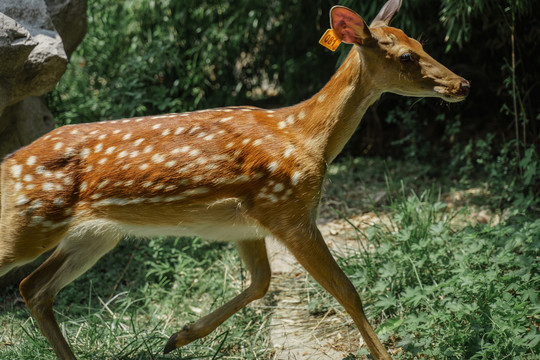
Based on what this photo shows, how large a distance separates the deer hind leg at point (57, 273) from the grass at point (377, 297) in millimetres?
212

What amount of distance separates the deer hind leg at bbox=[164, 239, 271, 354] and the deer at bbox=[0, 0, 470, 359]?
0.34 metres

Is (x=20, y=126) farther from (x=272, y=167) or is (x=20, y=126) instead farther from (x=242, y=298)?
(x=272, y=167)

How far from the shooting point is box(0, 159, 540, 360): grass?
121 inches

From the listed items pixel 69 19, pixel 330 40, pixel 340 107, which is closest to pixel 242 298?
pixel 340 107

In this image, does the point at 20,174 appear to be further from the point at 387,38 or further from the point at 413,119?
the point at 413,119

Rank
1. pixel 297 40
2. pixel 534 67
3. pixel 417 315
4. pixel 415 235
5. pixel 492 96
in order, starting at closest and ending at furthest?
pixel 417 315, pixel 415 235, pixel 534 67, pixel 492 96, pixel 297 40

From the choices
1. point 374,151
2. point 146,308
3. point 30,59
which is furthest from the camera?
point 374,151

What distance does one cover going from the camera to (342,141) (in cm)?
320

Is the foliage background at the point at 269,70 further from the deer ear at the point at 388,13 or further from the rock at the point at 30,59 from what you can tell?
the deer ear at the point at 388,13

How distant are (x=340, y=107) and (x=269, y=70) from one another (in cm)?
387

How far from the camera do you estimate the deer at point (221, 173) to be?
9.99ft

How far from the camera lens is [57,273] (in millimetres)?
3381

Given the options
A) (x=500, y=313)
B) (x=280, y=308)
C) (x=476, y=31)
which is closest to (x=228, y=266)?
(x=280, y=308)

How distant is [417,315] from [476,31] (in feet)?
11.0
